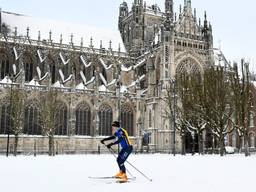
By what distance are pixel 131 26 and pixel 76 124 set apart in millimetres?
20821

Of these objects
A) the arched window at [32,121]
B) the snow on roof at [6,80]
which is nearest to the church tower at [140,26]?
the arched window at [32,121]

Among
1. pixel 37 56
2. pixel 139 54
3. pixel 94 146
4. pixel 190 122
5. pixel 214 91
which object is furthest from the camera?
pixel 139 54

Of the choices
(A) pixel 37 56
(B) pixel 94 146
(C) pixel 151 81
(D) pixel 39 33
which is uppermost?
(D) pixel 39 33

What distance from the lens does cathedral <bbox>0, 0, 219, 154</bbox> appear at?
45.7 metres

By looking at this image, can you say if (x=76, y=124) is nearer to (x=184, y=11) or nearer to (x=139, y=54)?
(x=139, y=54)

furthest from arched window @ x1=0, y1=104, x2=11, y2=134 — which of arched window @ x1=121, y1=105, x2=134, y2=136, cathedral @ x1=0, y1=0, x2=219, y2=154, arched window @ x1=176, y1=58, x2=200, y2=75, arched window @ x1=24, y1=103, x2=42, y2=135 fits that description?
arched window @ x1=176, y1=58, x2=200, y2=75

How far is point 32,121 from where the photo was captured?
45.5 m

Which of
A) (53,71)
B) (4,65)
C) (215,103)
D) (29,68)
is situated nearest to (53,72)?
(53,71)

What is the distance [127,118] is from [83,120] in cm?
650

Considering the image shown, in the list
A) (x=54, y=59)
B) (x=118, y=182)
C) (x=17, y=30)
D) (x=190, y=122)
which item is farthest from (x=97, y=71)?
(x=118, y=182)

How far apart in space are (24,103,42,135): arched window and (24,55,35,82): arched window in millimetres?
5964

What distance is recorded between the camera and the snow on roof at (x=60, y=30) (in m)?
54.2

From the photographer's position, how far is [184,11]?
54.4m

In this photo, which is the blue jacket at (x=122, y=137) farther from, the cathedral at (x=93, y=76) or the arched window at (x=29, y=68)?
the arched window at (x=29, y=68)
